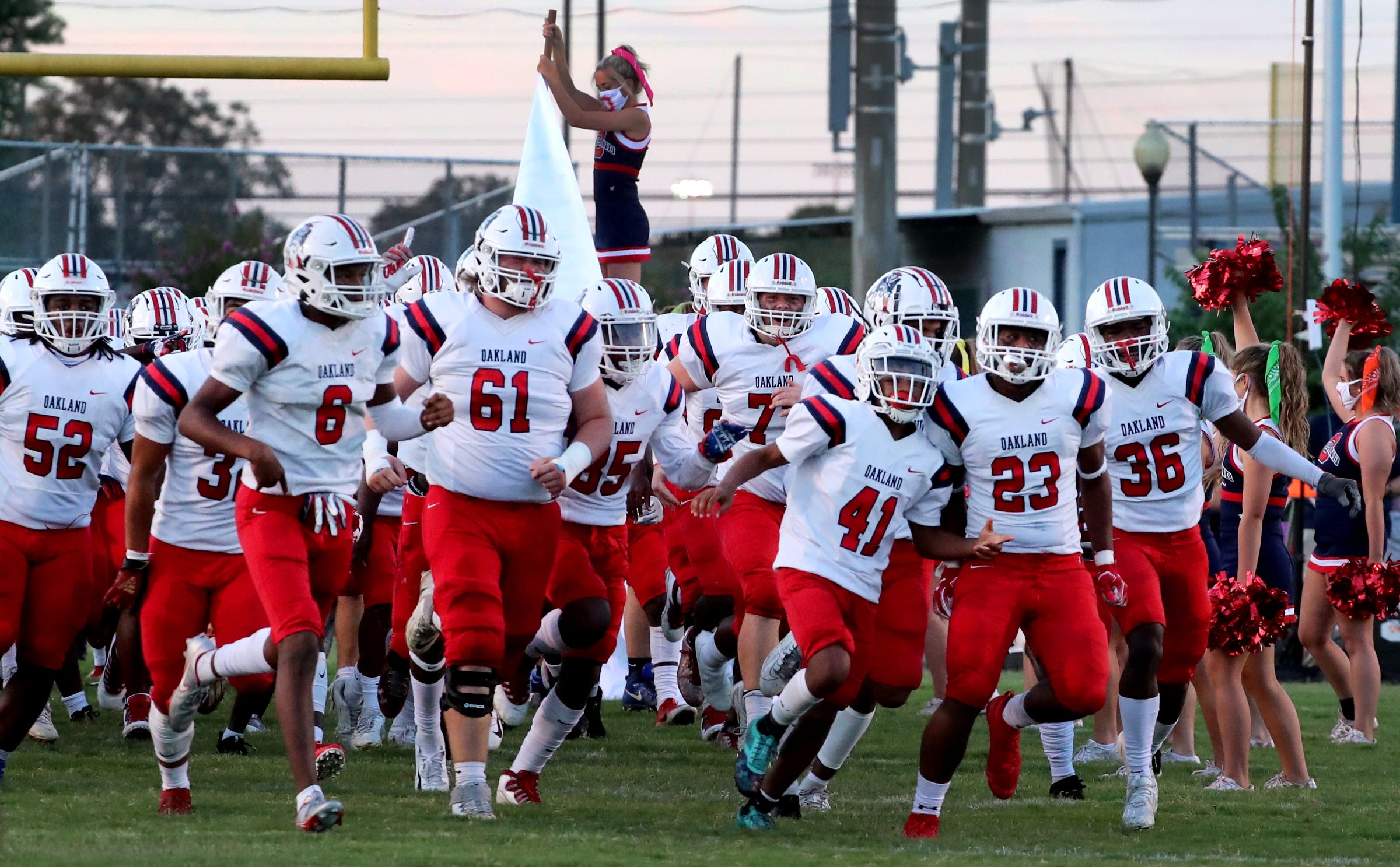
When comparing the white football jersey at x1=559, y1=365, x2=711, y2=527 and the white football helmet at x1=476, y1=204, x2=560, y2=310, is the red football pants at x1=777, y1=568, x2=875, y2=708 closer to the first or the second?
the white football jersey at x1=559, y1=365, x2=711, y2=527

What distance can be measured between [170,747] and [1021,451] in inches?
114

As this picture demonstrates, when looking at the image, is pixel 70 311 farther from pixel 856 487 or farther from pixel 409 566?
pixel 856 487

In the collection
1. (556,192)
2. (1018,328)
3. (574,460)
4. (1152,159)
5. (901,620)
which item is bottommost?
(901,620)

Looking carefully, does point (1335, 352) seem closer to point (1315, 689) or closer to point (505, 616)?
point (1315, 689)

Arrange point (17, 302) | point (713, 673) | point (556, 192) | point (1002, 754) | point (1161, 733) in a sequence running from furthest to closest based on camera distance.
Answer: point (556, 192) < point (713, 673) < point (17, 302) < point (1161, 733) < point (1002, 754)

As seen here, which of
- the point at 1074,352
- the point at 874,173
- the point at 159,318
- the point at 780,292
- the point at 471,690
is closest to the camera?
the point at 471,690

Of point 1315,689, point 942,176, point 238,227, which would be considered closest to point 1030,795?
point 1315,689

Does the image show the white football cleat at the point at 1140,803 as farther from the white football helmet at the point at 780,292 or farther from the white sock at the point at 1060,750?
the white football helmet at the point at 780,292

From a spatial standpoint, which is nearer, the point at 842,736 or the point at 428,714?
the point at 842,736

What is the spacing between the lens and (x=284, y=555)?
239 inches

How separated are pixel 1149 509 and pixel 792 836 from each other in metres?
1.87

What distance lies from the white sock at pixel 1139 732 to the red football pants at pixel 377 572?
3.16 meters

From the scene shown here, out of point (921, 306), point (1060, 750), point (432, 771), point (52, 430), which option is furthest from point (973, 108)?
point (52, 430)

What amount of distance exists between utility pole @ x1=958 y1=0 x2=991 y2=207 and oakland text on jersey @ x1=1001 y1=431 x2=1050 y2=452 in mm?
18545
